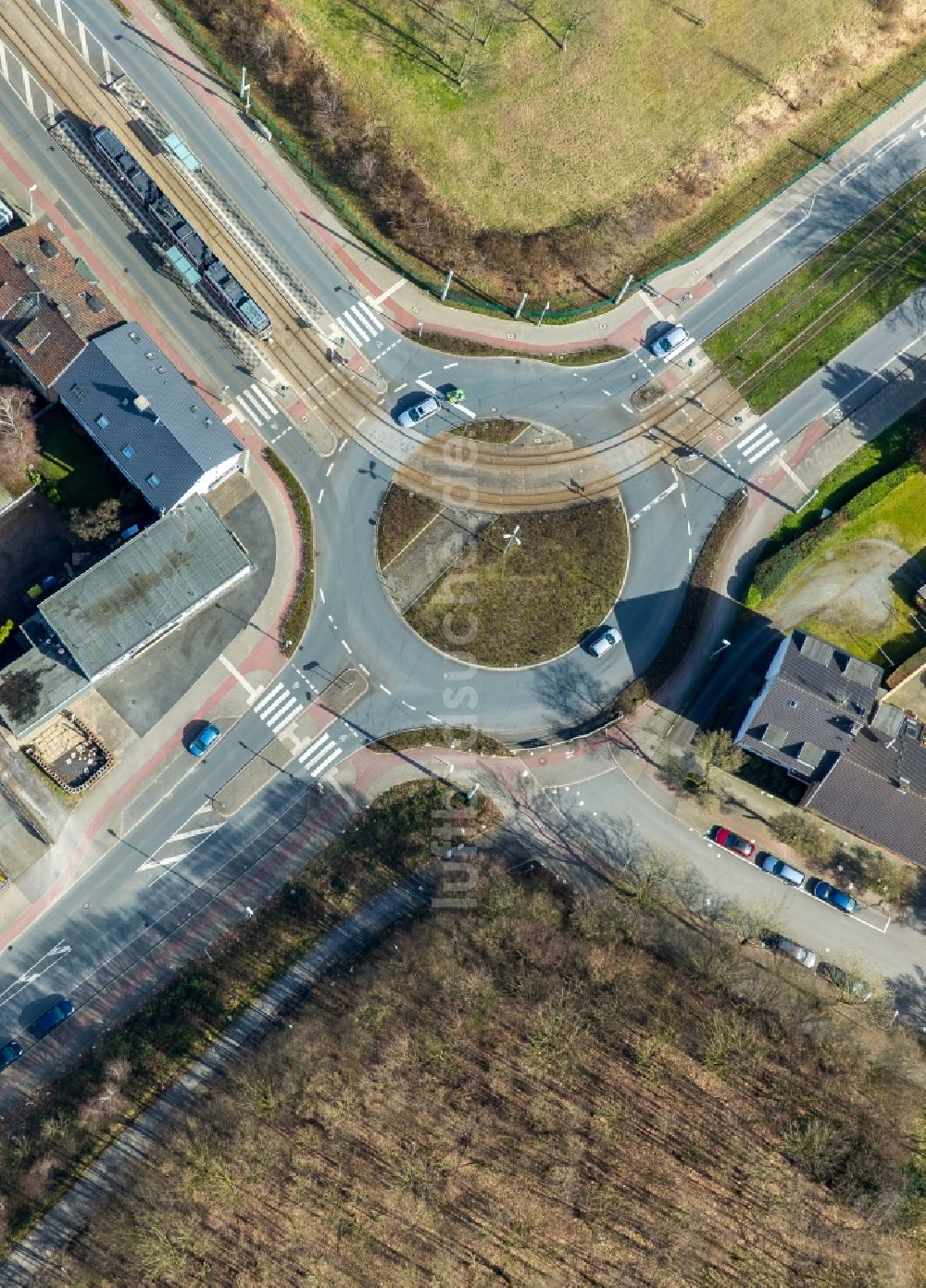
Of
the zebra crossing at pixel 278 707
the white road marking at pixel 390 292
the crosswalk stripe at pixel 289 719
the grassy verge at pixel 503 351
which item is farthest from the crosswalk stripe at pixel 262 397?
the crosswalk stripe at pixel 289 719

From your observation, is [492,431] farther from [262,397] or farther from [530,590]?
[262,397]

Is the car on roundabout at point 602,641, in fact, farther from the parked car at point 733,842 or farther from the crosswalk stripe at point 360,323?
the crosswalk stripe at point 360,323

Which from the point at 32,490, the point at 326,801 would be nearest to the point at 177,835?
the point at 326,801

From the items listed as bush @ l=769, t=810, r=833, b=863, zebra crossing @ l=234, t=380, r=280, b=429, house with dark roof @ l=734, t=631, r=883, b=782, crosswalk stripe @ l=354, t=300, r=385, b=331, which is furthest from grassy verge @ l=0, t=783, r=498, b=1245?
crosswalk stripe @ l=354, t=300, r=385, b=331

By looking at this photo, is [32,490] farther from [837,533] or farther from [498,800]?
[837,533]

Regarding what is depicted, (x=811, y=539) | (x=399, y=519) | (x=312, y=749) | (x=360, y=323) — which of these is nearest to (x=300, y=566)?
(x=399, y=519)

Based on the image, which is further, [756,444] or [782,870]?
[756,444]
